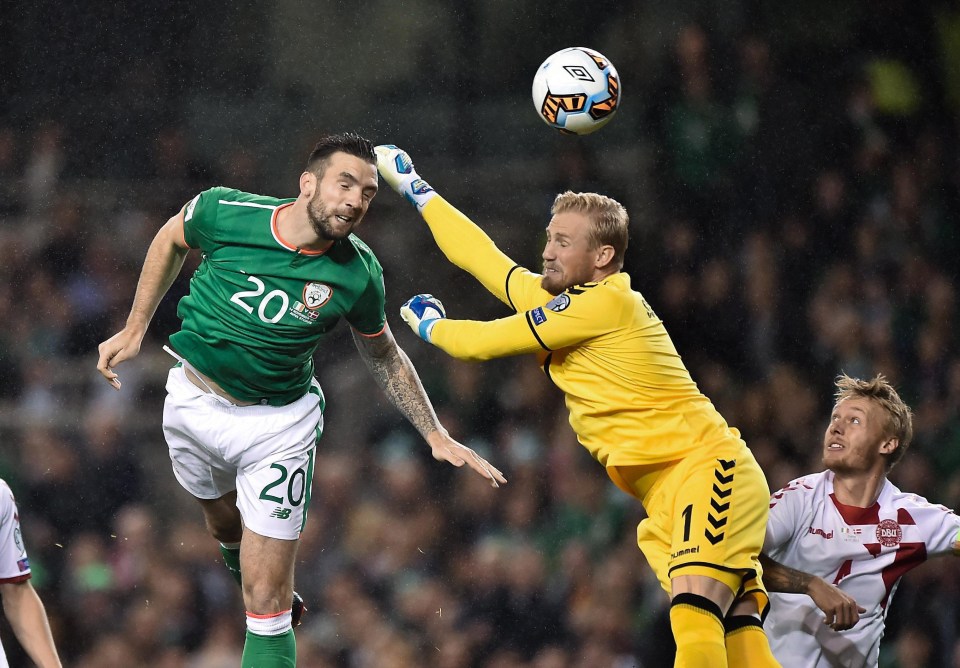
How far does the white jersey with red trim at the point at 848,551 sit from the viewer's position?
3623 mm

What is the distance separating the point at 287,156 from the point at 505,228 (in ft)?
3.94

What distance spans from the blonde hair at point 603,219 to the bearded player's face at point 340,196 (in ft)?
2.02

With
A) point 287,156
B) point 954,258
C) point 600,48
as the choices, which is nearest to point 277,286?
point 287,156

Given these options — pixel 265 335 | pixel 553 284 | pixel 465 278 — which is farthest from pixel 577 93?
pixel 465 278

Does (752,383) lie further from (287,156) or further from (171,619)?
(171,619)

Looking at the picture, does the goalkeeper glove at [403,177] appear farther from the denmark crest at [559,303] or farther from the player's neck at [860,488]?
the player's neck at [860,488]

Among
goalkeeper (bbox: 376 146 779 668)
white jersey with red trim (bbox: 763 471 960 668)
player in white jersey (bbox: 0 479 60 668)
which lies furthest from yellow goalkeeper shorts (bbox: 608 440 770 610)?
player in white jersey (bbox: 0 479 60 668)

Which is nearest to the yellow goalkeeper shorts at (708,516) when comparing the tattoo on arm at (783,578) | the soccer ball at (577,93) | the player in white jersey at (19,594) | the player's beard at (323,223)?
the tattoo on arm at (783,578)

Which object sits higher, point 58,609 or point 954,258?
point 954,258

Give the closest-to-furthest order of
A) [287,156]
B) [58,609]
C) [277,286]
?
[277,286], [58,609], [287,156]

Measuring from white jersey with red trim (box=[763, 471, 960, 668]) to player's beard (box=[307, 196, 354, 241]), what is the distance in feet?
5.36

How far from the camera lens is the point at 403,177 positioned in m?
3.96

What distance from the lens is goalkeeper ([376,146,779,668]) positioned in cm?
317

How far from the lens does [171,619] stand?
216 inches
